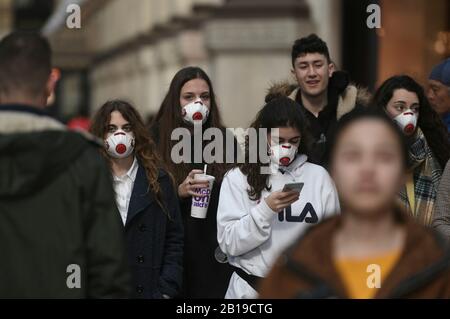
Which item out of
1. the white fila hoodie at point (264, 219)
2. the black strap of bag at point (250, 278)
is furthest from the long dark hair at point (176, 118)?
the black strap of bag at point (250, 278)

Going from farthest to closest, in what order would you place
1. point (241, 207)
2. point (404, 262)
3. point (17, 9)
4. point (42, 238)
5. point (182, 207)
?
point (17, 9) → point (182, 207) → point (241, 207) → point (42, 238) → point (404, 262)

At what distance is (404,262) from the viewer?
4527mm

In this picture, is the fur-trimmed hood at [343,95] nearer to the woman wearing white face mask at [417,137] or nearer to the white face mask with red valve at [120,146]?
the woman wearing white face mask at [417,137]

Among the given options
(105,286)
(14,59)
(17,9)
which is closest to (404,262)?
(105,286)

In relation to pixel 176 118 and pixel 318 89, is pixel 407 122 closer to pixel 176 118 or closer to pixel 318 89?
pixel 318 89

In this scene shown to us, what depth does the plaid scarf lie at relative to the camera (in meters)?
8.11

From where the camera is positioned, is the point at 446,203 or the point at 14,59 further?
the point at 446,203

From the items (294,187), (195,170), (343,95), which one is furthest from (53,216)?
(343,95)

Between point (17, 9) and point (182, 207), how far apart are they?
248ft

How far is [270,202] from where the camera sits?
703 cm

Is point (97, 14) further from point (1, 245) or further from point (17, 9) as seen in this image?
point (1, 245)

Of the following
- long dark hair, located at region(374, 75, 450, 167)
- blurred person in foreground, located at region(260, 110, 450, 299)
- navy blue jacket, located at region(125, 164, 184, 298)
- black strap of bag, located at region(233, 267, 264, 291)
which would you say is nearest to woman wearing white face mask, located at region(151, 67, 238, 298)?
navy blue jacket, located at region(125, 164, 184, 298)

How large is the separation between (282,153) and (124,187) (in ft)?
3.13

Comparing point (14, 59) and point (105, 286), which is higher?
point (14, 59)
